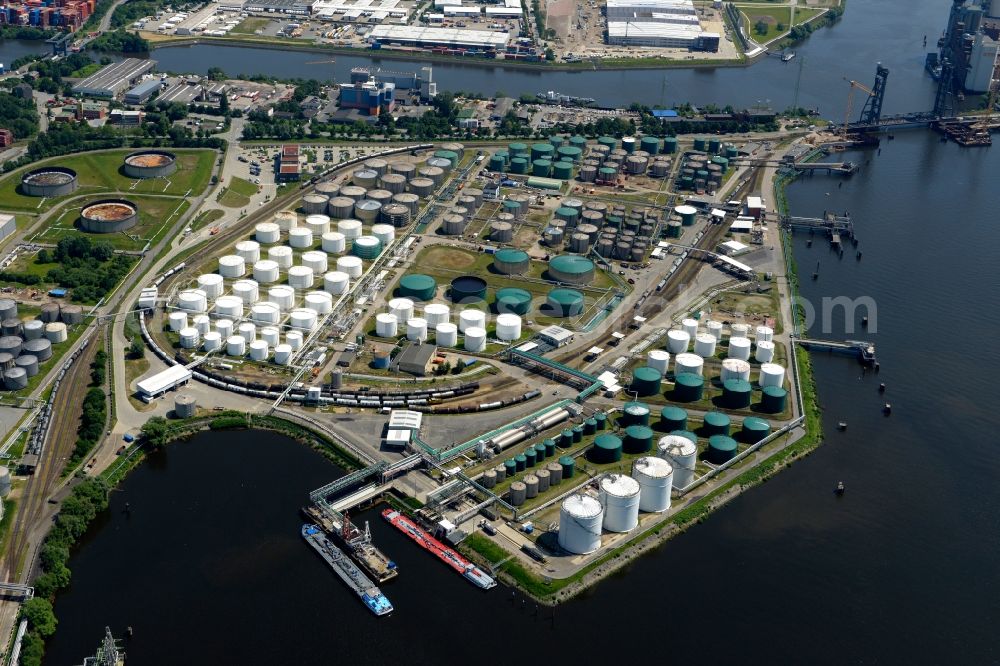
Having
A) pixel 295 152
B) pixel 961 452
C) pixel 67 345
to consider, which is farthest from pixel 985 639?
pixel 295 152

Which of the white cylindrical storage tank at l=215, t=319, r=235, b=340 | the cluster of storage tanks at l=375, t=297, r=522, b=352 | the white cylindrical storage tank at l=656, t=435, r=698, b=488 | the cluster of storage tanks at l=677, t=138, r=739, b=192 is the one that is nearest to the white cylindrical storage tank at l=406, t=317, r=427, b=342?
the cluster of storage tanks at l=375, t=297, r=522, b=352

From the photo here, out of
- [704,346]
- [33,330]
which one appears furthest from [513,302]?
[33,330]

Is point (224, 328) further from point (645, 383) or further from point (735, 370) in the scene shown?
point (735, 370)

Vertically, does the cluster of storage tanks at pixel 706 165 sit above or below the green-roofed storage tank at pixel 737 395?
above

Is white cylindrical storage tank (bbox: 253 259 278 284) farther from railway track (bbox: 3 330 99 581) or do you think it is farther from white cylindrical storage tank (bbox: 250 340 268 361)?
railway track (bbox: 3 330 99 581)

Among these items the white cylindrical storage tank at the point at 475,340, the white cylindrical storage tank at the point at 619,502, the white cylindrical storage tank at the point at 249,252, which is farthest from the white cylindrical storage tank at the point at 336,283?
the white cylindrical storage tank at the point at 619,502

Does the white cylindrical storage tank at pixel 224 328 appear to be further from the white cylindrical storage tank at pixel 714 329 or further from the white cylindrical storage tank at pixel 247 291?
the white cylindrical storage tank at pixel 714 329

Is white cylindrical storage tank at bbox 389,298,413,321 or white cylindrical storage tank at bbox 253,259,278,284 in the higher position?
white cylindrical storage tank at bbox 253,259,278,284
